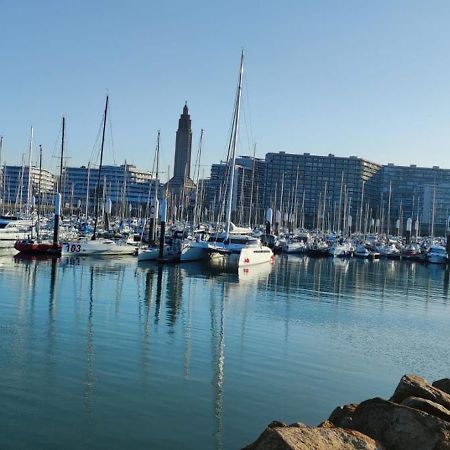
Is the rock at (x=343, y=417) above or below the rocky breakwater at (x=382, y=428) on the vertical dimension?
below

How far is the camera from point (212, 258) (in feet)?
202

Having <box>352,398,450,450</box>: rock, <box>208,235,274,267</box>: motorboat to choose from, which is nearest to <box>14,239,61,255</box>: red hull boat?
<box>208,235,274,267</box>: motorboat

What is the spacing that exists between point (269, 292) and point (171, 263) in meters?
19.9

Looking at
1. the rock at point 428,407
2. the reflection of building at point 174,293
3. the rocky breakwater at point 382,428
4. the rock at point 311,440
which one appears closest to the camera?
the rock at point 311,440

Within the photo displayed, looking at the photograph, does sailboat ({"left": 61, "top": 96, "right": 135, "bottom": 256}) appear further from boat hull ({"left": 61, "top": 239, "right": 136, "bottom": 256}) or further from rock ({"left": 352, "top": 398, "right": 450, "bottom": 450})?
rock ({"left": 352, "top": 398, "right": 450, "bottom": 450})

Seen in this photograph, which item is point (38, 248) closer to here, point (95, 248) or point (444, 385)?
point (95, 248)

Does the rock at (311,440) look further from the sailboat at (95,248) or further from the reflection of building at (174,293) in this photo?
the sailboat at (95,248)

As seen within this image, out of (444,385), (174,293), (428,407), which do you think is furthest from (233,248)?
(428,407)

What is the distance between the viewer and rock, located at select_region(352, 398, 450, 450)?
9.96 metres

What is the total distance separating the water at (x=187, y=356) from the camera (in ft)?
45.6

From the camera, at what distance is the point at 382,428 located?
10500 millimetres

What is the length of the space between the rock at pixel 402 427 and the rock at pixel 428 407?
71 cm

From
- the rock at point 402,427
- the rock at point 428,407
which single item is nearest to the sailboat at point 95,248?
the rock at point 428,407

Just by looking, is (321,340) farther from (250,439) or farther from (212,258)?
(212,258)
